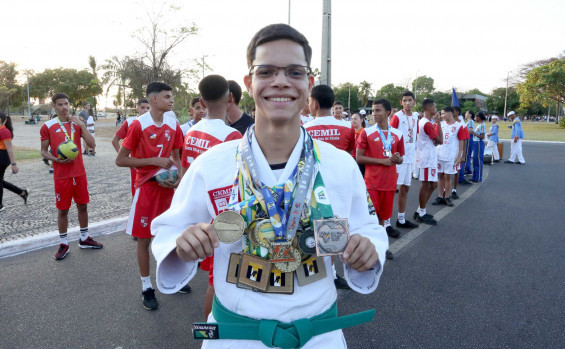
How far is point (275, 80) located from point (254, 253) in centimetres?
70

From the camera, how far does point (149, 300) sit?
370 cm

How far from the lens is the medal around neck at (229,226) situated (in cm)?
126

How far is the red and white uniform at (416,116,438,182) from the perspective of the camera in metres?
6.93

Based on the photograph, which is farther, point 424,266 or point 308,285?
point 424,266

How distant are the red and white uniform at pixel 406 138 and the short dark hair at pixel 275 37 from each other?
5297mm

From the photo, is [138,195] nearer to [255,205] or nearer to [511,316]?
[255,205]

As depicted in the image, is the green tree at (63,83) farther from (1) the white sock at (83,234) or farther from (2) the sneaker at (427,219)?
(2) the sneaker at (427,219)

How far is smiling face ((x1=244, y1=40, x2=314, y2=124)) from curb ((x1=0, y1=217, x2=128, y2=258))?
5289 millimetres

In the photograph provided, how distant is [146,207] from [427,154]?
555 cm

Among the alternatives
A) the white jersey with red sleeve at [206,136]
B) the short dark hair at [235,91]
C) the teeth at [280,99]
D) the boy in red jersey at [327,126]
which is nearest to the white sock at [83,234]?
the white jersey with red sleeve at [206,136]

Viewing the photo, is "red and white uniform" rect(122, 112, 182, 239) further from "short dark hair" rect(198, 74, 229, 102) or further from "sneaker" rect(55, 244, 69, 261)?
"sneaker" rect(55, 244, 69, 261)

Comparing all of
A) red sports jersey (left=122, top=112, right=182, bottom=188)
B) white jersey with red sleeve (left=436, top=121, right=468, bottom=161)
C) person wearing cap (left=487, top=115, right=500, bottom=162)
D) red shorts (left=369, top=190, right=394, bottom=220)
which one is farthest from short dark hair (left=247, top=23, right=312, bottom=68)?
person wearing cap (left=487, top=115, right=500, bottom=162)

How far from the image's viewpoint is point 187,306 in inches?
148

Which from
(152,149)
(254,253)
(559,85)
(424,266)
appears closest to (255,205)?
(254,253)
